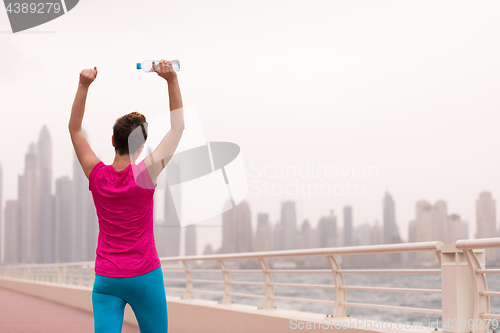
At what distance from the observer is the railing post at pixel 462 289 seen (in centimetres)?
408

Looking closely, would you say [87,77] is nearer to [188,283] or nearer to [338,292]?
[338,292]

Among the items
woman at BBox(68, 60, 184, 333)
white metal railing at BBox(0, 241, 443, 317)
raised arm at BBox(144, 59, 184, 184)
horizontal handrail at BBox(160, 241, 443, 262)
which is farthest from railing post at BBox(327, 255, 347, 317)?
raised arm at BBox(144, 59, 184, 184)

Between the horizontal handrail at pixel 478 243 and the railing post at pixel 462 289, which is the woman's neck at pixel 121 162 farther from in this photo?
the railing post at pixel 462 289

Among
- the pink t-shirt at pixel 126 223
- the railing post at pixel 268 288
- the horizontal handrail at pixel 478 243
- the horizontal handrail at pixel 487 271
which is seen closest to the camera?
the pink t-shirt at pixel 126 223

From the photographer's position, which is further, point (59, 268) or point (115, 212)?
point (59, 268)

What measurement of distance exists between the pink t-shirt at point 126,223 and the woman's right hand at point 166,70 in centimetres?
41

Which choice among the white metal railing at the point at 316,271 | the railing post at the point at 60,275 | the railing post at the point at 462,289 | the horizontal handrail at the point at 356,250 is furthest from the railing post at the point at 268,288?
the railing post at the point at 60,275

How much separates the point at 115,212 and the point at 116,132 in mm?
374

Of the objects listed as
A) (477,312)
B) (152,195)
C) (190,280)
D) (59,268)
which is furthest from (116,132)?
(59,268)

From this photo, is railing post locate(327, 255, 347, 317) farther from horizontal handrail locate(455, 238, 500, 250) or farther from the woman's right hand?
the woman's right hand

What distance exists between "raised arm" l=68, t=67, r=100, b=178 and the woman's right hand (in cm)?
37

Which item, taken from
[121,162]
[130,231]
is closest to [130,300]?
[130,231]

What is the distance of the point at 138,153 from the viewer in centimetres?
262

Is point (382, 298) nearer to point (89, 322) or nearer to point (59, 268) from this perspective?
point (59, 268)
